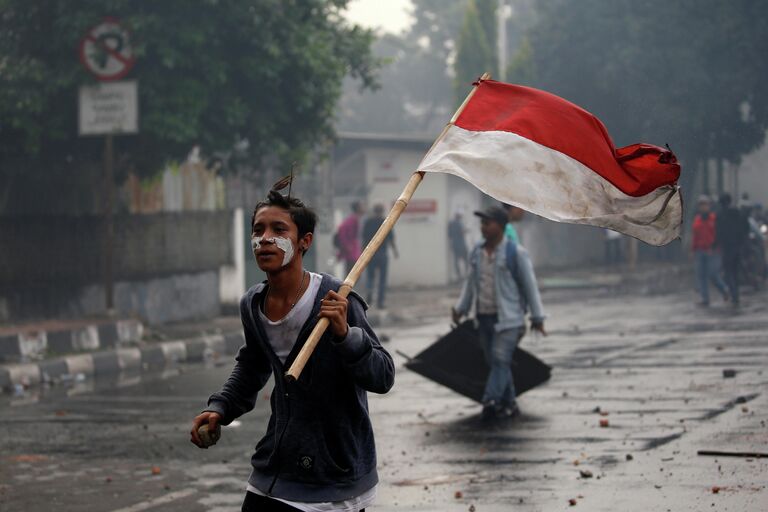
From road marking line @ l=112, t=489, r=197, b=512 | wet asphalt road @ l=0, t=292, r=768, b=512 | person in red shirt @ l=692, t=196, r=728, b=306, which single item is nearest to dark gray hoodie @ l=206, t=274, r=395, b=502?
wet asphalt road @ l=0, t=292, r=768, b=512

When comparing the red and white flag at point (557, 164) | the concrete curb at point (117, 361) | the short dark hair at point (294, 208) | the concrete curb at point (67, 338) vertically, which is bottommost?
the concrete curb at point (117, 361)

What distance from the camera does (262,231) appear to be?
187 inches

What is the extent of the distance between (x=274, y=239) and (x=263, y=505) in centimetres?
88

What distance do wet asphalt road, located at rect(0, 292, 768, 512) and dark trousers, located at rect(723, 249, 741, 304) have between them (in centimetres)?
645

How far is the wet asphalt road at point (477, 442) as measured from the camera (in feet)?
26.4

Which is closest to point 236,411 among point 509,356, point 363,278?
point 509,356

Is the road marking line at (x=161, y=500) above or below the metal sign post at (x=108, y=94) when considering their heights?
below

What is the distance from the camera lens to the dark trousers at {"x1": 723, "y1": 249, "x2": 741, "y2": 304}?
22.1 metres

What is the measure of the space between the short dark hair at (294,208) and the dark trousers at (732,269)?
1808cm

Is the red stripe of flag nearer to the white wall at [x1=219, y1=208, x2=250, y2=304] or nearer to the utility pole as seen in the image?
→ the utility pole

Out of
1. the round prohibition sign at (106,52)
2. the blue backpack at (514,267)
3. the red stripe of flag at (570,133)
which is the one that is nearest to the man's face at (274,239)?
the red stripe of flag at (570,133)

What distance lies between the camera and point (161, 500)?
8.22 meters

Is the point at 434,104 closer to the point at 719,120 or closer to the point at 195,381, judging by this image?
the point at 719,120

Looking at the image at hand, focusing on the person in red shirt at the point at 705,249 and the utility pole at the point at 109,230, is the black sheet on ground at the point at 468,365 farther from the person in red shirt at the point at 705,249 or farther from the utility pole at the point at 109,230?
the person in red shirt at the point at 705,249
